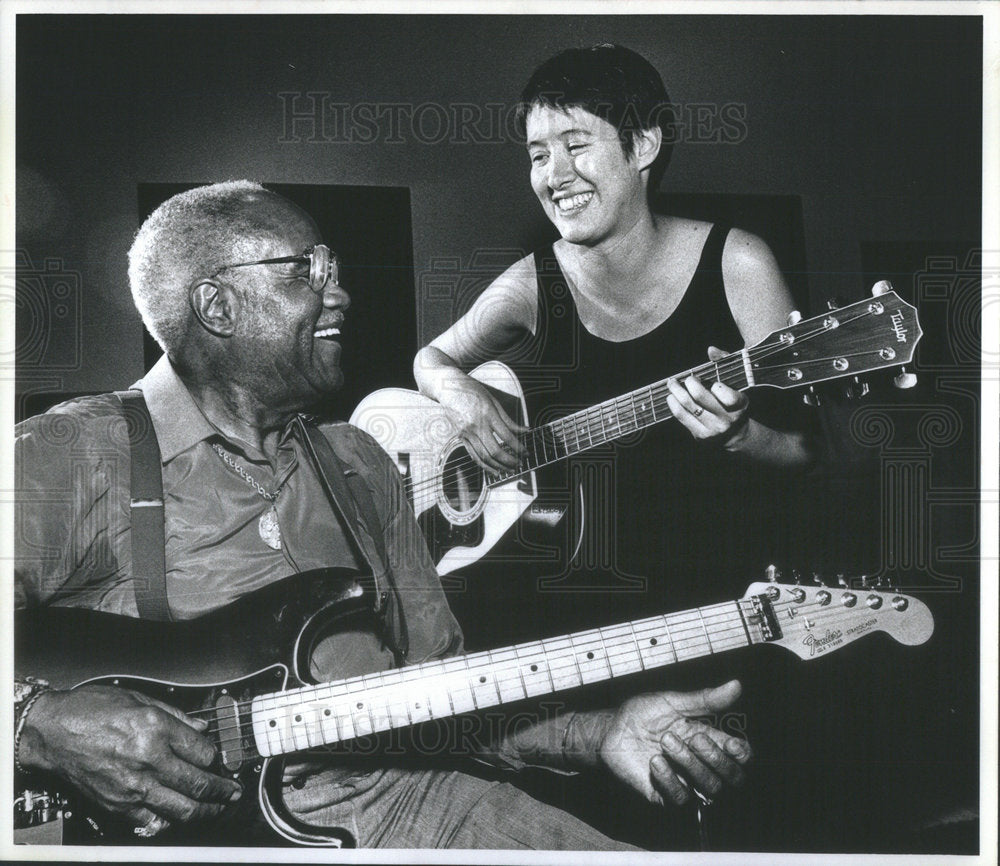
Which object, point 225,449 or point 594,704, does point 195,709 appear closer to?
point 225,449

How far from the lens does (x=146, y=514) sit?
1.83m

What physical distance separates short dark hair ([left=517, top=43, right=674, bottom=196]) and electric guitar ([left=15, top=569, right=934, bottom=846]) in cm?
87

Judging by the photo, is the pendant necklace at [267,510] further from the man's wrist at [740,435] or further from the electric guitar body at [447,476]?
the man's wrist at [740,435]

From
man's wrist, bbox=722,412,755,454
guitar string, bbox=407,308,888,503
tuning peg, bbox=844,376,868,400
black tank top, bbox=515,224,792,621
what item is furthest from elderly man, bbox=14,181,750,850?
tuning peg, bbox=844,376,868,400

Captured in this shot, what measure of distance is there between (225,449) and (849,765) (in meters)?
1.37

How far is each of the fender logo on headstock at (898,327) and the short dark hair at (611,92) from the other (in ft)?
1.70

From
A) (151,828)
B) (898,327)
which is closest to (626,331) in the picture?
(898,327)

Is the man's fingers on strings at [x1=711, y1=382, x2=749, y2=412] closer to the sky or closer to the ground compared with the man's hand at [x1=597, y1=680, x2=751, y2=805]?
closer to the sky

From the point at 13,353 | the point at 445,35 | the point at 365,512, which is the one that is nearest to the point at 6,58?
the point at 13,353

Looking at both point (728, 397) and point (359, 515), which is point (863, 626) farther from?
point (359, 515)

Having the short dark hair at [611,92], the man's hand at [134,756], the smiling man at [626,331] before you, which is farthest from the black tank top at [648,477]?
the man's hand at [134,756]

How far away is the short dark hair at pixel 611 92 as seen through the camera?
6.09 feet

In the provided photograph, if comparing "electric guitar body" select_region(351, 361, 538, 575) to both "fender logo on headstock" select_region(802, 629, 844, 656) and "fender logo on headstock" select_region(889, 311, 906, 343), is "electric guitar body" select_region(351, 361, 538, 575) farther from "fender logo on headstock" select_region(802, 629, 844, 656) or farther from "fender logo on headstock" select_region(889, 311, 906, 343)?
"fender logo on headstock" select_region(889, 311, 906, 343)

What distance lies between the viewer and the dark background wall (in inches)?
74.2
